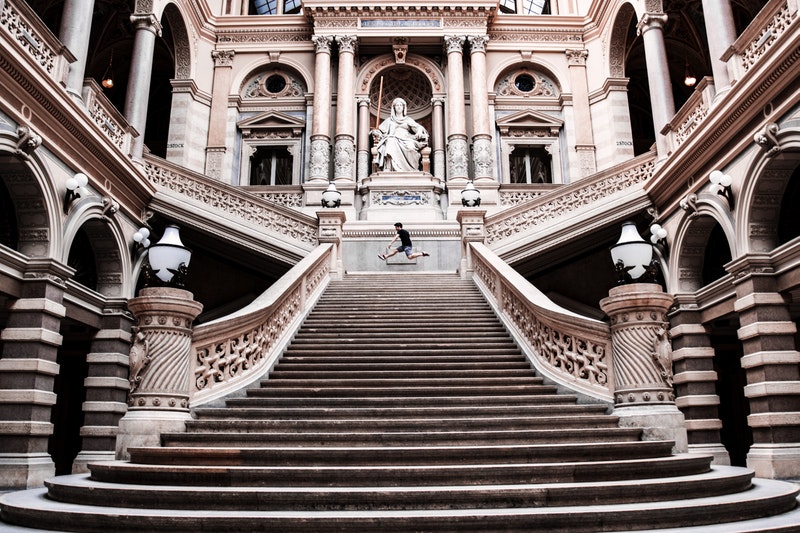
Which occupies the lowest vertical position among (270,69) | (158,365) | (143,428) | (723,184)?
(143,428)

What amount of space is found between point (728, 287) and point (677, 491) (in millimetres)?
9044

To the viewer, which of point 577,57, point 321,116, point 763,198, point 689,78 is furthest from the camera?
point 577,57

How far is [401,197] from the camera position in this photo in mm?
21188

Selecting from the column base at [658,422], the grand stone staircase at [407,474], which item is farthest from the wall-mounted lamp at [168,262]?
the column base at [658,422]

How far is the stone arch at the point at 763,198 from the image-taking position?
11.0 m

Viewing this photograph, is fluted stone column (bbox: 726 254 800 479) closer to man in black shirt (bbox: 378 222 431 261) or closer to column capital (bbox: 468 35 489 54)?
man in black shirt (bbox: 378 222 431 261)

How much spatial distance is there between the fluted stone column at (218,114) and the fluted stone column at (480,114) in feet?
31.9

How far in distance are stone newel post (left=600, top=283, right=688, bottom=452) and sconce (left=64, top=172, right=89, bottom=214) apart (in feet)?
34.1

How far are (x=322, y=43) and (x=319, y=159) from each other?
15.9 ft

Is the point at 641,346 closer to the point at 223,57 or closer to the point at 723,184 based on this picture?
the point at 723,184

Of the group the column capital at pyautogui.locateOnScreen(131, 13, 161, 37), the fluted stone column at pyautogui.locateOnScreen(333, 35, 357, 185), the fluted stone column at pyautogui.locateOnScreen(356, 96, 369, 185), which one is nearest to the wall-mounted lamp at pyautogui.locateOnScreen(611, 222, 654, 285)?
the fluted stone column at pyautogui.locateOnScreen(333, 35, 357, 185)

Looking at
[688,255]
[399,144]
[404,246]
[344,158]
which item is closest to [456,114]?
[399,144]

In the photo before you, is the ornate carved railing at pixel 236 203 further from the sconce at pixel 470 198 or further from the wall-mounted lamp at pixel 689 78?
the wall-mounted lamp at pixel 689 78

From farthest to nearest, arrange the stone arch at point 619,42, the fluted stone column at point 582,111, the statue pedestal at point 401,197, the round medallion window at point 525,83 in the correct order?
1. the round medallion window at point 525,83
2. the fluted stone column at point 582,111
3. the stone arch at point 619,42
4. the statue pedestal at point 401,197
